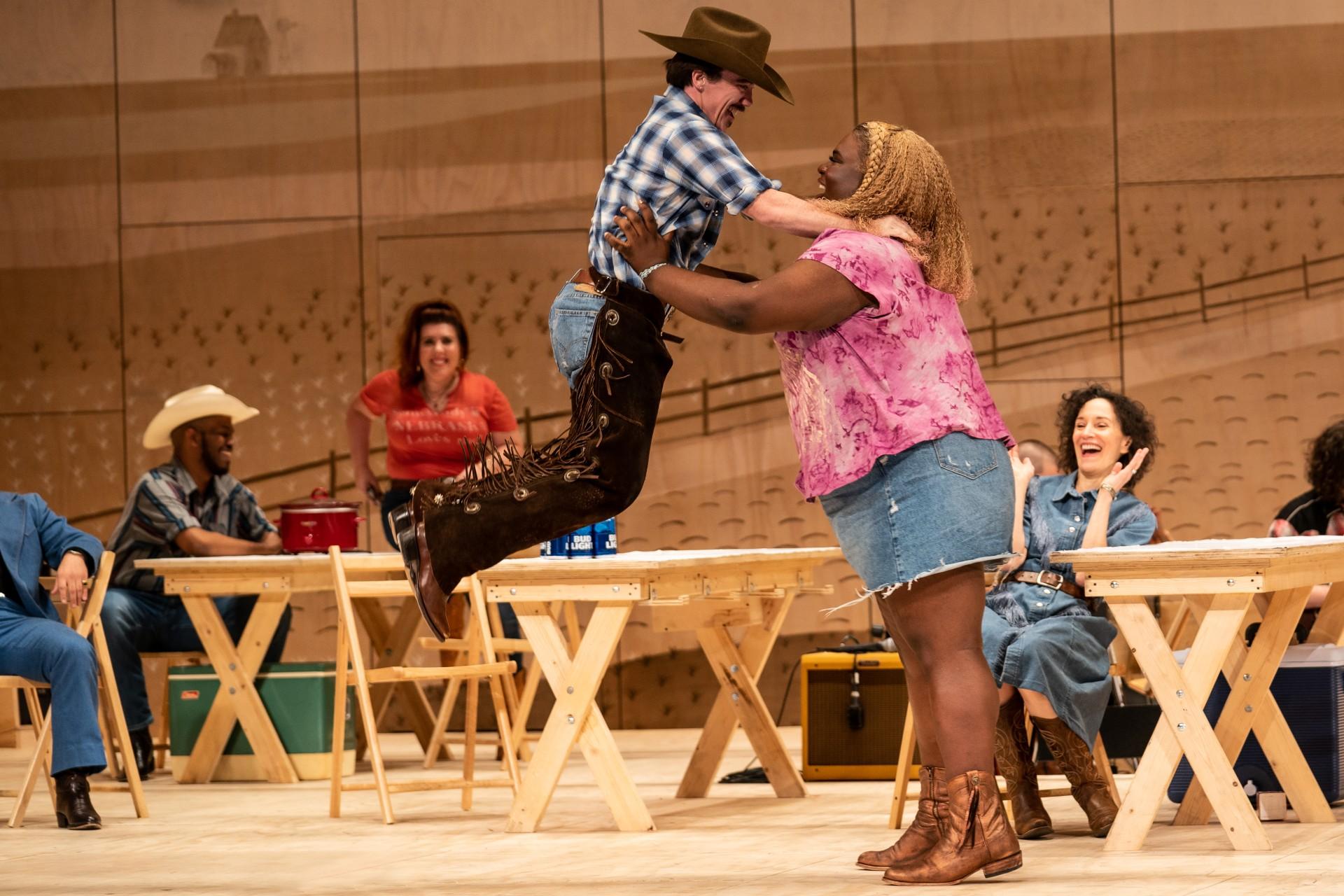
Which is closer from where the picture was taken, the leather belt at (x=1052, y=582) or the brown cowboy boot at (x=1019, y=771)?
the brown cowboy boot at (x=1019, y=771)

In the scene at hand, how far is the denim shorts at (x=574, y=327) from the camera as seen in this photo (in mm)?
3354

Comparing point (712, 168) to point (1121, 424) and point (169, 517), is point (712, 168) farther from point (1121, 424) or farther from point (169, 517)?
point (169, 517)

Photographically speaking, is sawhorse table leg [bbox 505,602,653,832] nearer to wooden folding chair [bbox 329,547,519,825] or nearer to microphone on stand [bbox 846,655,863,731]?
wooden folding chair [bbox 329,547,519,825]

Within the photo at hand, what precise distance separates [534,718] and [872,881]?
4360mm

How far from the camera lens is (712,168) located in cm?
319

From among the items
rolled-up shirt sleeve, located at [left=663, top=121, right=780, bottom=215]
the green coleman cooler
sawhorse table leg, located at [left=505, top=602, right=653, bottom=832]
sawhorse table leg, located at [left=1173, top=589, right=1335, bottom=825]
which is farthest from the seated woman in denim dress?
the green coleman cooler

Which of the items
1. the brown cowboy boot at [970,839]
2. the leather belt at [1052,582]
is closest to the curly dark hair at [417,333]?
the leather belt at [1052,582]

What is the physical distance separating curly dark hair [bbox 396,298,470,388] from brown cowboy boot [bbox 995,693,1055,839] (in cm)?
292

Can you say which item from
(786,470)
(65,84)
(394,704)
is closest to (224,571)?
(394,704)

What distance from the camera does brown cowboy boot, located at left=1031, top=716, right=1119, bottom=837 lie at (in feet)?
13.7

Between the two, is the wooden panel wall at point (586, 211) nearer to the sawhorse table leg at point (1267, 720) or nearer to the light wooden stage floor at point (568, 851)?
the light wooden stage floor at point (568, 851)

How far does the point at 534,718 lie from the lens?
7.64 metres

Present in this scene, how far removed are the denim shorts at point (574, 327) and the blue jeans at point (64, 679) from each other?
214cm

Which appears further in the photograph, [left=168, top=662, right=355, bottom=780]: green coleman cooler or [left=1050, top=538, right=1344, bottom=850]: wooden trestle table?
[left=168, top=662, right=355, bottom=780]: green coleman cooler
